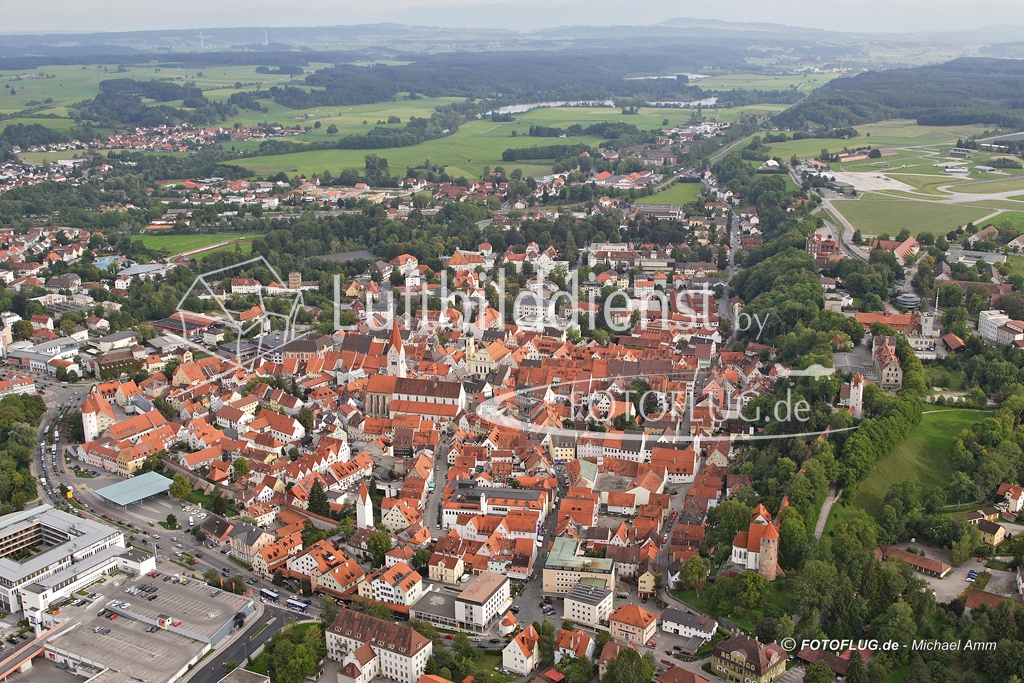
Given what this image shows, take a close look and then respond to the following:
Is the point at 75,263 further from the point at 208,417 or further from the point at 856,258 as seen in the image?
the point at 856,258

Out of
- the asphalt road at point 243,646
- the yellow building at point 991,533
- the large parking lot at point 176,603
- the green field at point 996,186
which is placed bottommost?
the asphalt road at point 243,646

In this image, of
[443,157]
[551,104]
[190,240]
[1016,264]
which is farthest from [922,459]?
[551,104]

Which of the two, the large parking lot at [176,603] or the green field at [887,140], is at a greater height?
the green field at [887,140]

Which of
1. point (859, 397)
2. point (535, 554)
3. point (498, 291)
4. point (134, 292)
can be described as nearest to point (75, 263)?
point (134, 292)

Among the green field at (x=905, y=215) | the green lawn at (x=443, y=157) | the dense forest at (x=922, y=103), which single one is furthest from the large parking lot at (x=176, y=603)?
the dense forest at (x=922, y=103)

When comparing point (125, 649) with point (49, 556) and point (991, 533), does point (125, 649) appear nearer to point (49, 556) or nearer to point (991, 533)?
point (49, 556)

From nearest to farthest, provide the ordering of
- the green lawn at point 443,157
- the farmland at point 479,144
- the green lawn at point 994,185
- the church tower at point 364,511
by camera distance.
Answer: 1. the church tower at point 364,511
2. the green lawn at point 994,185
3. the green lawn at point 443,157
4. the farmland at point 479,144

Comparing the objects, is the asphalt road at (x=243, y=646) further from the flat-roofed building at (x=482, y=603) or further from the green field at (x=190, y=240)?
the green field at (x=190, y=240)
